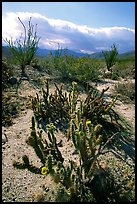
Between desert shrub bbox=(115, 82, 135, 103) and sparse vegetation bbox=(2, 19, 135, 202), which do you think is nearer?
sparse vegetation bbox=(2, 19, 135, 202)

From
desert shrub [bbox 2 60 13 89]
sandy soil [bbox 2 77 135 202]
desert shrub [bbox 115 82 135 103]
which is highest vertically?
desert shrub [bbox 2 60 13 89]

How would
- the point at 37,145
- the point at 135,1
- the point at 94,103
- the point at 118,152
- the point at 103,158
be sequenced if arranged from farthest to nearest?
the point at 94,103 → the point at 135,1 → the point at 118,152 → the point at 103,158 → the point at 37,145

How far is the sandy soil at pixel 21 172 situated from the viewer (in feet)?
12.8

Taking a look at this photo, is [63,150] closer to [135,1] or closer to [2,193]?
[2,193]

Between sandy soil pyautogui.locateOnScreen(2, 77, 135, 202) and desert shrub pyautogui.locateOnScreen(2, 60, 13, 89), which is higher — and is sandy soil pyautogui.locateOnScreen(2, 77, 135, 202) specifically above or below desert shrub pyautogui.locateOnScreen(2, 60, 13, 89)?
below

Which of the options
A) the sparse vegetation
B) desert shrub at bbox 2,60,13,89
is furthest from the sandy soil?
desert shrub at bbox 2,60,13,89

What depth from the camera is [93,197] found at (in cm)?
→ 375

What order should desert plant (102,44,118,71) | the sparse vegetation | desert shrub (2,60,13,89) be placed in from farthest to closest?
desert plant (102,44,118,71) < desert shrub (2,60,13,89) < the sparse vegetation

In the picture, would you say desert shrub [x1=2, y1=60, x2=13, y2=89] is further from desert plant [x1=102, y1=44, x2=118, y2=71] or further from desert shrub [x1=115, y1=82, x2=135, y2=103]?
desert plant [x1=102, y1=44, x2=118, y2=71]

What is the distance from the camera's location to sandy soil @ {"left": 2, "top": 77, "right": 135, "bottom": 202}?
3.91 metres

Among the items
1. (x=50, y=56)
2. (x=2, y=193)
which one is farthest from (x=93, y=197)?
(x=50, y=56)

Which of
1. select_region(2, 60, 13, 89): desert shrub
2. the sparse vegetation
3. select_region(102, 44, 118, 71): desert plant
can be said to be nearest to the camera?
the sparse vegetation

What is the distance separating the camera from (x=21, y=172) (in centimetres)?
431

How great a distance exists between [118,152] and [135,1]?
103 inches
